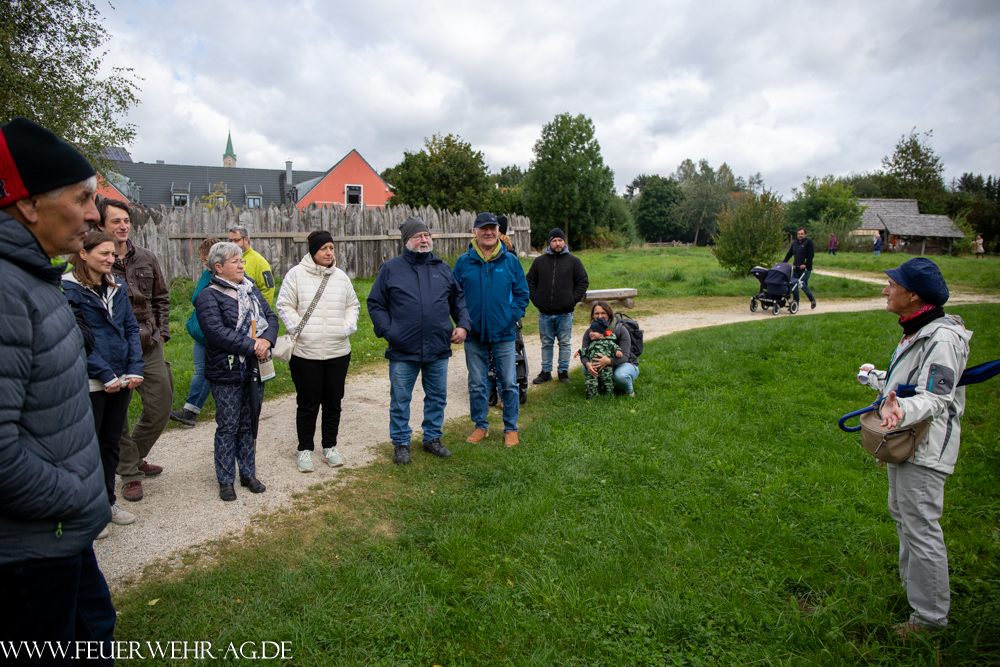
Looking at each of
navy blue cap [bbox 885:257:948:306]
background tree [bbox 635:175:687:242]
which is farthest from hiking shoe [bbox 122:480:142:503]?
background tree [bbox 635:175:687:242]

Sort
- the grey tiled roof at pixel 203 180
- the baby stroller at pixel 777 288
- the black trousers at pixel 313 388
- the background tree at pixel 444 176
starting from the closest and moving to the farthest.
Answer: the black trousers at pixel 313 388 < the baby stroller at pixel 777 288 < the background tree at pixel 444 176 < the grey tiled roof at pixel 203 180

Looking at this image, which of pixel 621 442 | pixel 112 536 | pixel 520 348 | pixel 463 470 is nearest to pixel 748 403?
pixel 621 442

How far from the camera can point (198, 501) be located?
430 cm

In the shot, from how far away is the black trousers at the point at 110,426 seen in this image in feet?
12.1

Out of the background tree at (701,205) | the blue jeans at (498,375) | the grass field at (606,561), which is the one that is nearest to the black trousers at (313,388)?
the grass field at (606,561)

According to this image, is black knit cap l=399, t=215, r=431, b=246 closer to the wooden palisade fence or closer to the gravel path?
the gravel path

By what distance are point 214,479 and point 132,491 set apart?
1.92ft

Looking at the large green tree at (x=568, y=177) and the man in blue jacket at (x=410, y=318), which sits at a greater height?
the large green tree at (x=568, y=177)

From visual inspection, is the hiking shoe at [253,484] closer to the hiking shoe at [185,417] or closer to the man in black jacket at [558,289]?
the hiking shoe at [185,417]

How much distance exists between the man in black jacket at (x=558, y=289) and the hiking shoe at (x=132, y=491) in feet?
15.4

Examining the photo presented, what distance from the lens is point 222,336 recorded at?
4.18 metres

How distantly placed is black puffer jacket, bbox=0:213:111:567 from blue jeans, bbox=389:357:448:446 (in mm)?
3354

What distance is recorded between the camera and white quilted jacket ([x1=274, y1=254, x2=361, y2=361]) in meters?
4.75

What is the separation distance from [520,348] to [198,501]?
404cm
